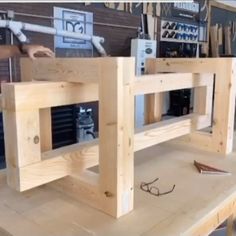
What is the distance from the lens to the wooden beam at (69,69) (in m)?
0.97

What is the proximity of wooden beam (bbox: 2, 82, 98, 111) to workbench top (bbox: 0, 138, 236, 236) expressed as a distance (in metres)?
0.37

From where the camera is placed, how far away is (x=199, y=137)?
176 cm

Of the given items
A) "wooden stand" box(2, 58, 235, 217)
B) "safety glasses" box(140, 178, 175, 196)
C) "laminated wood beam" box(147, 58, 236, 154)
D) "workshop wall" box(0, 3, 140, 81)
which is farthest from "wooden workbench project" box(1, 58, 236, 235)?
"workshop wall" box(0, 3, 140, 81)

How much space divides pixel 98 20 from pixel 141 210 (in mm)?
4172

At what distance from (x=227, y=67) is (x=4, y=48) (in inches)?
50.0

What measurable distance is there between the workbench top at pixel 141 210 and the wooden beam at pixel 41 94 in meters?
0.37

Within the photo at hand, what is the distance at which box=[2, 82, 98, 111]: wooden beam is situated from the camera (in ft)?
2.84

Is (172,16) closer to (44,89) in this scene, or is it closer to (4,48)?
(4,48)

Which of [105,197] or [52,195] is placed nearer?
[105,197]

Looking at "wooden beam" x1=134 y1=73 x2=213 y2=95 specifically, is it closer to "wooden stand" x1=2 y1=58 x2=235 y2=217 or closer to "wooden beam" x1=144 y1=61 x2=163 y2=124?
"wooden stand" x1=2 y1=58 x2=235 y2=217

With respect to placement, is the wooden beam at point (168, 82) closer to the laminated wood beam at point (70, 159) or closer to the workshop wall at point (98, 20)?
the laminated wood beam at point (70, 159)

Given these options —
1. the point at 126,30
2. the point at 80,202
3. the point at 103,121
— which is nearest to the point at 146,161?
the point at 80,202

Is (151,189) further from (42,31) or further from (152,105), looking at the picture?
(42,31)

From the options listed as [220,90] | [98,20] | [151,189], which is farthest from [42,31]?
[151,189]
